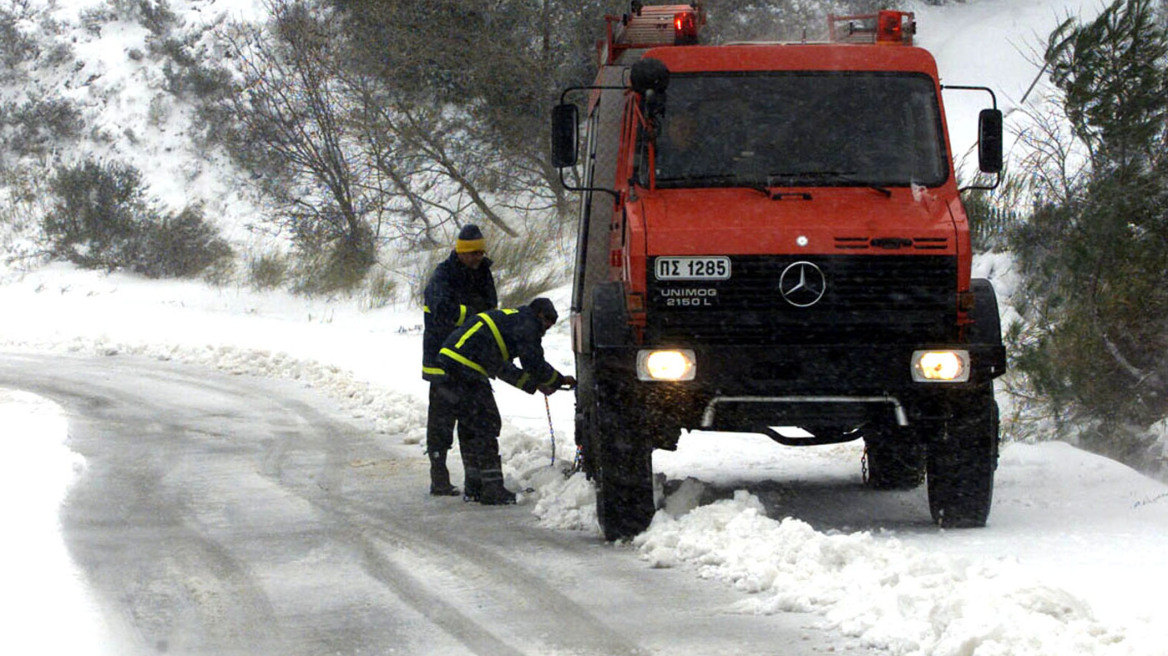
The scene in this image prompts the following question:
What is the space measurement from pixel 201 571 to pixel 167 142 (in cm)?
3258

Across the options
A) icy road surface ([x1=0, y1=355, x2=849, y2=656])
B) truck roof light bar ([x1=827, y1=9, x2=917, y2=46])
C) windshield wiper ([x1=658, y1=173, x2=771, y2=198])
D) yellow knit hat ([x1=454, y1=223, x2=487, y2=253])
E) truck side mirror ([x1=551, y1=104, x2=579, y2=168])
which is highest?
truck roof light bar ([x1=827, y1=9, x2=917, y2=46])

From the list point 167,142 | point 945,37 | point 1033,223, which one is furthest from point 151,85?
point 1033,223

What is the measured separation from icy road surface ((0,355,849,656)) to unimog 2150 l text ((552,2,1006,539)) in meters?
0.92

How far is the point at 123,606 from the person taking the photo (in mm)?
6121

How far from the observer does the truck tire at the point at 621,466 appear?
740 cm

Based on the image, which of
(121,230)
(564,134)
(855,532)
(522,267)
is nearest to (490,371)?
(564,134)

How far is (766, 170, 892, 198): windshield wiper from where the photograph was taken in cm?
777

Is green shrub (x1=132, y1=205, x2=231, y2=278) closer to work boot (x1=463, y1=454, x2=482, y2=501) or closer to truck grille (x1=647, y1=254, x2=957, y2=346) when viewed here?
work boot (x1=463, y1=454, x2=482, y2=501)

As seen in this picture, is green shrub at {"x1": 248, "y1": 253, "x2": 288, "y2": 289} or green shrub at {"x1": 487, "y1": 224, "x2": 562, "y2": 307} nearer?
green shrub at {"x1": 487, "y1": 224, "x2": 562, "y2": 307}

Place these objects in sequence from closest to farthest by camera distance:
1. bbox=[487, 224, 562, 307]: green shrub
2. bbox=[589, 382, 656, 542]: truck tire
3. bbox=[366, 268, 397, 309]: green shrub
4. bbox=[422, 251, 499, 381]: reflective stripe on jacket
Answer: bbox=[589, 382, 656, 542]: truck tire, bbox=[422, 251, 499, 381]: reflective stripe on jacket, bbox=[487, 224, 562, 307]: green shrub, bbox=[366, 268, 397, 309]: green shrub

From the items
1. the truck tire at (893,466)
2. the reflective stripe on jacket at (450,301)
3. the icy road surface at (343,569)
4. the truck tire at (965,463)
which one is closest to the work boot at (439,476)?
the icy road surface at (343,569)

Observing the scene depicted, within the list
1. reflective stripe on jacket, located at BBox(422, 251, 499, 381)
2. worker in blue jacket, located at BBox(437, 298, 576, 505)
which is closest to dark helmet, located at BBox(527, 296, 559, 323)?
worker in blue jacket, located at BBox(437, 298, 576, 505)

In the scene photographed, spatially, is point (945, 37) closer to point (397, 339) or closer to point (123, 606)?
point (397, 339)

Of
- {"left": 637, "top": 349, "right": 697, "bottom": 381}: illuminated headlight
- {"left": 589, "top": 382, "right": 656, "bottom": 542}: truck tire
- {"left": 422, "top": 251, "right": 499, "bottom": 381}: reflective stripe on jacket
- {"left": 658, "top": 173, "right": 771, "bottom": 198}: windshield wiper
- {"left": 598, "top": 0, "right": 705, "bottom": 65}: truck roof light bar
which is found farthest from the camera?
{"left": 422, "top": 251, "right": 499, "bottom": 381}: reflective stripe on jacket
